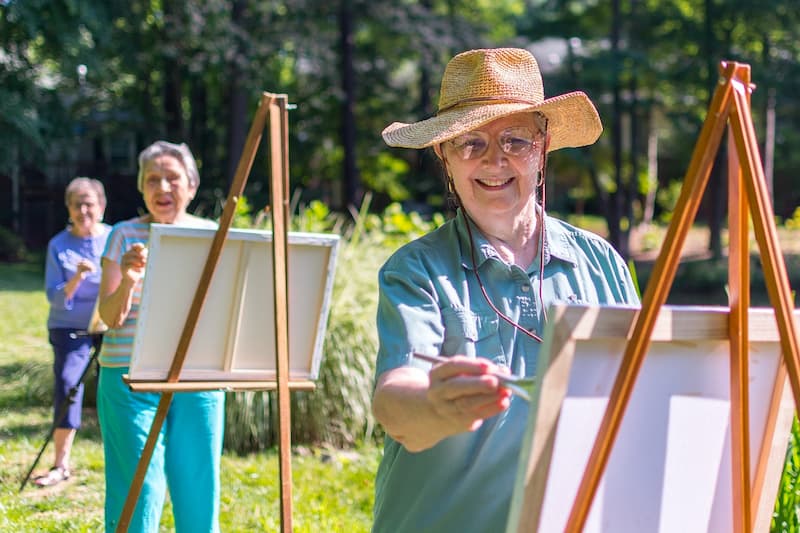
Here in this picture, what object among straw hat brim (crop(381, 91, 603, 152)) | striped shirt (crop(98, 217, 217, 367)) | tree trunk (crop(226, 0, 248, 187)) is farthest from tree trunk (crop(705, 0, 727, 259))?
straw hat brim (crop(381, 91, 603, 152))

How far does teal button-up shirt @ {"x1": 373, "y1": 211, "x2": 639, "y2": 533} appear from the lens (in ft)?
6.18

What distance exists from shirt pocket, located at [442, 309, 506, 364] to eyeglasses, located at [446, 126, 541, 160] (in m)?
0.32

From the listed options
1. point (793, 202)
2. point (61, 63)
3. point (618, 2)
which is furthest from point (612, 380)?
point (793, 202)

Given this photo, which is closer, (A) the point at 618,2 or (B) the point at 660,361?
(B) the point at 660,361

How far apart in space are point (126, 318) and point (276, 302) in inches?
35.6

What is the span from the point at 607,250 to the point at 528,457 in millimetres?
781

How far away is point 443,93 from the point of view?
2168mm

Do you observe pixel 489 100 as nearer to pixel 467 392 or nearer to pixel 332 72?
pixel 467 392

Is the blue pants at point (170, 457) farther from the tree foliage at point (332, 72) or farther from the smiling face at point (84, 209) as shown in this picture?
the tree foliage at point (332, 72)

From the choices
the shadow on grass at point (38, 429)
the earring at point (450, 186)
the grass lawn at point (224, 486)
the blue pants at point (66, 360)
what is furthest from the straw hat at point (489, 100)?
the shadow on grass at point (38, 429)

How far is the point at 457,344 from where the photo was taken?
1.90m

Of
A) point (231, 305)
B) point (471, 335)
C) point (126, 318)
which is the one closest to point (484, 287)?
point (471, 335)

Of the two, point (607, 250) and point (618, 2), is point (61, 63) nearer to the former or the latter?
point (618, 2)

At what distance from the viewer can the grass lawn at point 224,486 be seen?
4949 millimetres
